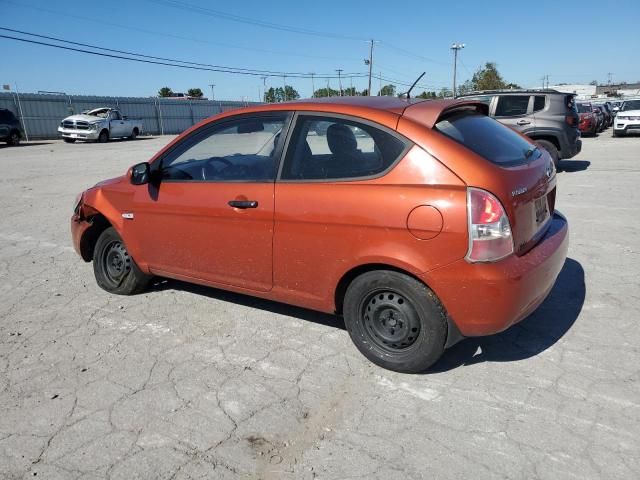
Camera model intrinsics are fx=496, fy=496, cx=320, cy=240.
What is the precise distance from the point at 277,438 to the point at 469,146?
1969 millimetres

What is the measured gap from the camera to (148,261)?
419 centimetres

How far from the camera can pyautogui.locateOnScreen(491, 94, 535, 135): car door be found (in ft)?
36.4

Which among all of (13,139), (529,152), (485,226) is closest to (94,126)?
(13,139)

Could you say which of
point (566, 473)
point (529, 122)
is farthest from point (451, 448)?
point (529, 122)

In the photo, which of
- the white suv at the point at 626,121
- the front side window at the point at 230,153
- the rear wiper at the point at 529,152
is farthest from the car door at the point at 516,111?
the white suv at the point at 626,121

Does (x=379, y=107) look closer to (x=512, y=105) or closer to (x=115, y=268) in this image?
(x=115, y=268)

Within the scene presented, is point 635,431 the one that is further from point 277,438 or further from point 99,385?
point 99,385

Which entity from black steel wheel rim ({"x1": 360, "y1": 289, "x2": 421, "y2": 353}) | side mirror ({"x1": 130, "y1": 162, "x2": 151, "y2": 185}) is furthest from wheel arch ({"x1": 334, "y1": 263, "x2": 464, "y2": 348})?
side mirror ({"x1": 130, "y1": 162, "x2": 151, "y2": 185})

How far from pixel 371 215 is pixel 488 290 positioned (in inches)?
30.5

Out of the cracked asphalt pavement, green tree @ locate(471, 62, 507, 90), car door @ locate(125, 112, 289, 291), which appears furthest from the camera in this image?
green tree @ locate(471, 62, 507, 90)

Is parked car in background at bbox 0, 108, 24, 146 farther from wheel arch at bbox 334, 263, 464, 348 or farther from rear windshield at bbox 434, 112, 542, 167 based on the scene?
rear windshield at bbox 434, 112, 542, 167

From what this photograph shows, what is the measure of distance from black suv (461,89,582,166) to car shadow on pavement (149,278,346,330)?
8.73m

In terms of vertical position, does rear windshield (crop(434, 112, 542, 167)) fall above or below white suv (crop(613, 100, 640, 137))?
above

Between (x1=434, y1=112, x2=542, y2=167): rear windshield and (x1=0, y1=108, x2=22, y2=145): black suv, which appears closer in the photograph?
(x1=434, y1=112, x2=542, y2=167): rear windshield
